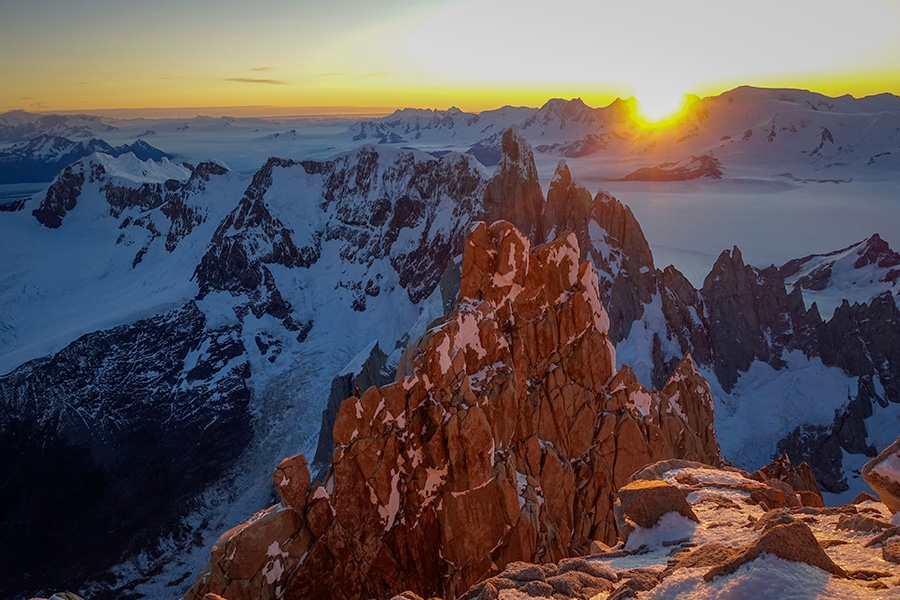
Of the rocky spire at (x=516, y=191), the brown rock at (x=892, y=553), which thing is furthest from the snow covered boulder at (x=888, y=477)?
the rocky spire at (x=516, y=191)

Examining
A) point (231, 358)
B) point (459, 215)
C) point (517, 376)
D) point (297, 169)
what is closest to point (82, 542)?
point (231, 358)

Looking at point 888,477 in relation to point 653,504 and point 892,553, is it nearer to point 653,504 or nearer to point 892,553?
point 892,553

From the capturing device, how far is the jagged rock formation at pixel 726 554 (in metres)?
11.0

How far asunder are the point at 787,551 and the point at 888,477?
8307mm

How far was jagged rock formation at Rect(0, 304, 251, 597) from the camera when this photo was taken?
71625 mm

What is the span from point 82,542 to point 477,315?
7013 cm

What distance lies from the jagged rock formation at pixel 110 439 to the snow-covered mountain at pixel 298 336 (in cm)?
34

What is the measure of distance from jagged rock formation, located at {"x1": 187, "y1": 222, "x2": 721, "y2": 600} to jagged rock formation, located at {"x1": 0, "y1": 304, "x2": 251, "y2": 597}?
57394 millimetres

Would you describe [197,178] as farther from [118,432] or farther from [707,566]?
[707,566]

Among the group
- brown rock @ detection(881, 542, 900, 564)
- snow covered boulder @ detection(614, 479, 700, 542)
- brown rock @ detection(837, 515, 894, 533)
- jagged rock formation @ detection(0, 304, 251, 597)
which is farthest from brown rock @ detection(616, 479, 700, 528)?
jagged rock formation @ detection(0, 304, 251, 597)

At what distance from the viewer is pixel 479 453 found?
28.0 meters

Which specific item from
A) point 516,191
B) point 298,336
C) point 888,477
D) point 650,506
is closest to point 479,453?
point 650,506

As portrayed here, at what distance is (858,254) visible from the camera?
110 meters

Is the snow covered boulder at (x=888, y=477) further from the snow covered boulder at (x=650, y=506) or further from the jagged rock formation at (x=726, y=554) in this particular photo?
the snow covered boulder at (x=650, y=506)
